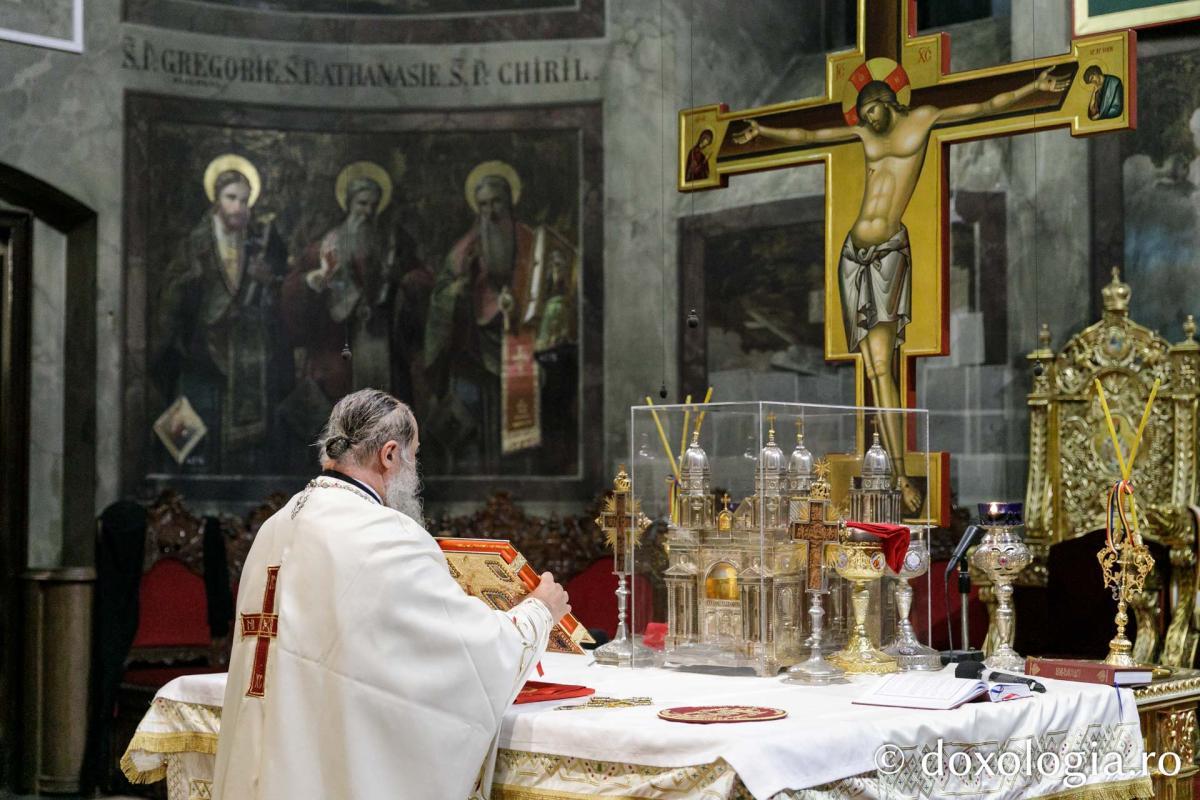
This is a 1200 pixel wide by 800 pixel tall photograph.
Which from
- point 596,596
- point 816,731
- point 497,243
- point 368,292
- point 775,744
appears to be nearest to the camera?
point 775,744

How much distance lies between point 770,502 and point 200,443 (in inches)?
208

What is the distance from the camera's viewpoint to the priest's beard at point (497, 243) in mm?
9820

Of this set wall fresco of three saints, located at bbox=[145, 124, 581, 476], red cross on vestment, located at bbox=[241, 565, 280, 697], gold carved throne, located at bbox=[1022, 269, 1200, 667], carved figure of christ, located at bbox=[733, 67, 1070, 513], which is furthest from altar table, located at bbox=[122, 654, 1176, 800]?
wall fresco of three saints, located at bbox=[145, 124, 581, 476]

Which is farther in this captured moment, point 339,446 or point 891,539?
point 891,539

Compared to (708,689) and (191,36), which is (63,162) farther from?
(708,689)

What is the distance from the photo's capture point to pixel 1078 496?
25.5ft

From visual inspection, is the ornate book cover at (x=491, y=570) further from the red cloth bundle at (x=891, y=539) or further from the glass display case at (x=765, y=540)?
the red cloth bundle at (x=891, y=539)

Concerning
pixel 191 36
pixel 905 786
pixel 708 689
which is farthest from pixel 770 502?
pixel 191 36

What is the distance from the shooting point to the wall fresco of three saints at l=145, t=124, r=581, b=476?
Result: 922cm

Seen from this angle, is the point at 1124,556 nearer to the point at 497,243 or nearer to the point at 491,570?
the point at 491,570

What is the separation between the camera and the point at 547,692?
4340 millimetres

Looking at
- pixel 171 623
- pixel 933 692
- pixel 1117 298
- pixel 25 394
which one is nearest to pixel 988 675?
pixel 933 692

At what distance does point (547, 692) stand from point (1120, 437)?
435 cm

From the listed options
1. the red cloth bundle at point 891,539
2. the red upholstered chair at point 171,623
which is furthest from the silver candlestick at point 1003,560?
the red upholstered chair at point 171,623
